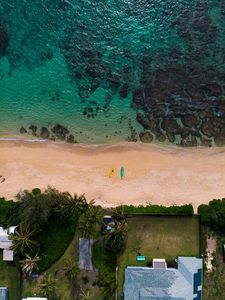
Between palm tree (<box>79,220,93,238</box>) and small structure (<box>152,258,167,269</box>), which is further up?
palm tree (<box>79,220,93,238</box>)

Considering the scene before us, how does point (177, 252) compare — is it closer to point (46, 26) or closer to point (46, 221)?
point (46, 221)

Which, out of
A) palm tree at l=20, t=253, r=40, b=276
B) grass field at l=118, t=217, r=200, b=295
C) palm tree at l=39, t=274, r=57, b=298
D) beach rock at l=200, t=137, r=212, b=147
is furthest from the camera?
beach rock at l=200, t=137, r=212, b=147

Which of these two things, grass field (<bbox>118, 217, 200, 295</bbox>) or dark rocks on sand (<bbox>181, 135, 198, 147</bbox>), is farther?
dark rocks on sand (<bbox>181, 135, 198, 147</bbox>)

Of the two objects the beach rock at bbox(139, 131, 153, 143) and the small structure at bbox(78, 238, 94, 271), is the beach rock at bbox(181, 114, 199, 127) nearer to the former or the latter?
the beach rock at bbox(139, 131, 153, 143)

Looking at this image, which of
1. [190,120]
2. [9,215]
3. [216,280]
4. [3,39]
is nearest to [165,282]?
[216,280]

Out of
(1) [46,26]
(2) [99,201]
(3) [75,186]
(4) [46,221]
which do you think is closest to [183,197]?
(2) [99,201]

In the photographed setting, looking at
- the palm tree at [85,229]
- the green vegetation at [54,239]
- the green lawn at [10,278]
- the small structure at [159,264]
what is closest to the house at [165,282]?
the small structure at [159,264]

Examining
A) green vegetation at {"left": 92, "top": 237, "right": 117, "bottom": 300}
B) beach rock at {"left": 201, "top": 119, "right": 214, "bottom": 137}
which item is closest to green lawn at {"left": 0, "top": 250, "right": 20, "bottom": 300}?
green vegetation at {"left": 92, "top": 237, "right": 117, "bottom": 300}
